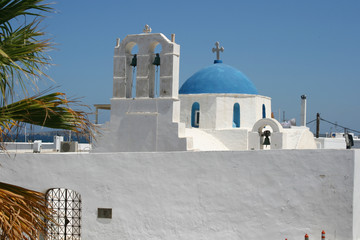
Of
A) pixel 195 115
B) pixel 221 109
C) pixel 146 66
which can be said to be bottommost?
pixel 195 115

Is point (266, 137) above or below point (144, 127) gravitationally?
below

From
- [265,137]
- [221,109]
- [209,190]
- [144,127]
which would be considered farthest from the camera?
[221,109]

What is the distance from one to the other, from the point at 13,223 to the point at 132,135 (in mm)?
8360

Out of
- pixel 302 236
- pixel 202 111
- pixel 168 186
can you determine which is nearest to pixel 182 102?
pixel 202 111

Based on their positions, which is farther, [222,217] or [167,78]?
[167,78]

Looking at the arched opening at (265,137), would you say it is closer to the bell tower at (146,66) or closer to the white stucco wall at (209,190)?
the bell tower at (146,66)

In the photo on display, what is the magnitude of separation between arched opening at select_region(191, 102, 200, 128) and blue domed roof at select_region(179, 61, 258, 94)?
1.64 feet

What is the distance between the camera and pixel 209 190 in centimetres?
888

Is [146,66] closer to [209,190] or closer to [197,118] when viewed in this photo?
[197,118]

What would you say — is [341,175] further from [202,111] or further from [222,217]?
[202,111]

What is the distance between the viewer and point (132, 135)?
1220 centimetres

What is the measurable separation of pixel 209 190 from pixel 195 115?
7130 mm

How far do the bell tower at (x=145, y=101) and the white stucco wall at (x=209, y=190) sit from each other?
8.93 feet

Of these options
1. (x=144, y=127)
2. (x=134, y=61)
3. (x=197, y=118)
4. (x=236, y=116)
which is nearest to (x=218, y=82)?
(x=236, y=116)
